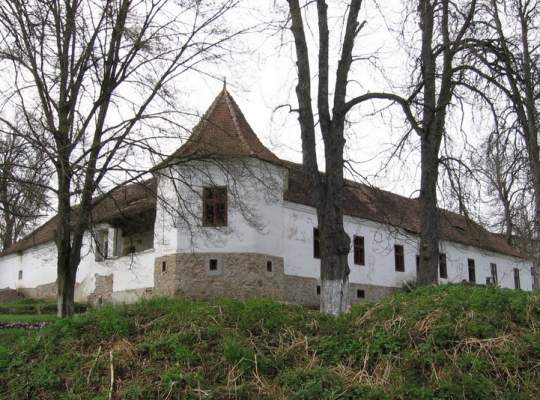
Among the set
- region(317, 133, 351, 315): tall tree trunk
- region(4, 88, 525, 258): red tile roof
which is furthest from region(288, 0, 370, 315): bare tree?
region(4, 88, 525, 258): red tile roof

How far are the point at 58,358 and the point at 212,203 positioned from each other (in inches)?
656

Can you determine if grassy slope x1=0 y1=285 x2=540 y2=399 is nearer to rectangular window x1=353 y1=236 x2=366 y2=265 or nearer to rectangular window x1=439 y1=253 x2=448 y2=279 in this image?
rectangular window x1=353 y1=236 x2=366 y2=265

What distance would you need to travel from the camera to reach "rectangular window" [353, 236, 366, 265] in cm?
2747

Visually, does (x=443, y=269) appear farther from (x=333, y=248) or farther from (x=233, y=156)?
(x=333, y=248)

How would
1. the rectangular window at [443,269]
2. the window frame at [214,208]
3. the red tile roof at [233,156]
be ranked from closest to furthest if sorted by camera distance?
the red tile roof at [233,156], the window frame at [214,208], the rectangular window at [443,269]

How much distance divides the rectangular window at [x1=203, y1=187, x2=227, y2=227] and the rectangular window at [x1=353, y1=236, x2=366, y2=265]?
7.41m

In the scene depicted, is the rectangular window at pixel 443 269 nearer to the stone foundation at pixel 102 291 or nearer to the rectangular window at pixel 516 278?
the rectangular window at pixel 516 278

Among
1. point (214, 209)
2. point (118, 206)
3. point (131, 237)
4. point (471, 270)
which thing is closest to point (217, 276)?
point (214, 209)

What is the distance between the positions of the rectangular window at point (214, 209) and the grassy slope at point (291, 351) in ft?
51.6

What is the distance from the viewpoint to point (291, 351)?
5539mm

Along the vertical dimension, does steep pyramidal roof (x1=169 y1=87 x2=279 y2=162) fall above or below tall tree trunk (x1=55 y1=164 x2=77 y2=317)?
above

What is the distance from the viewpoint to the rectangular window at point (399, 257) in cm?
2997

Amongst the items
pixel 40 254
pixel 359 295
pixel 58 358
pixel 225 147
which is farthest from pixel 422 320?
pixel 40 254

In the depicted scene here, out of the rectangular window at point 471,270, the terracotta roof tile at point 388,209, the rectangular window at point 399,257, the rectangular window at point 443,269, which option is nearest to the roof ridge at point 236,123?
the terracotta roof tile at point 388,209
